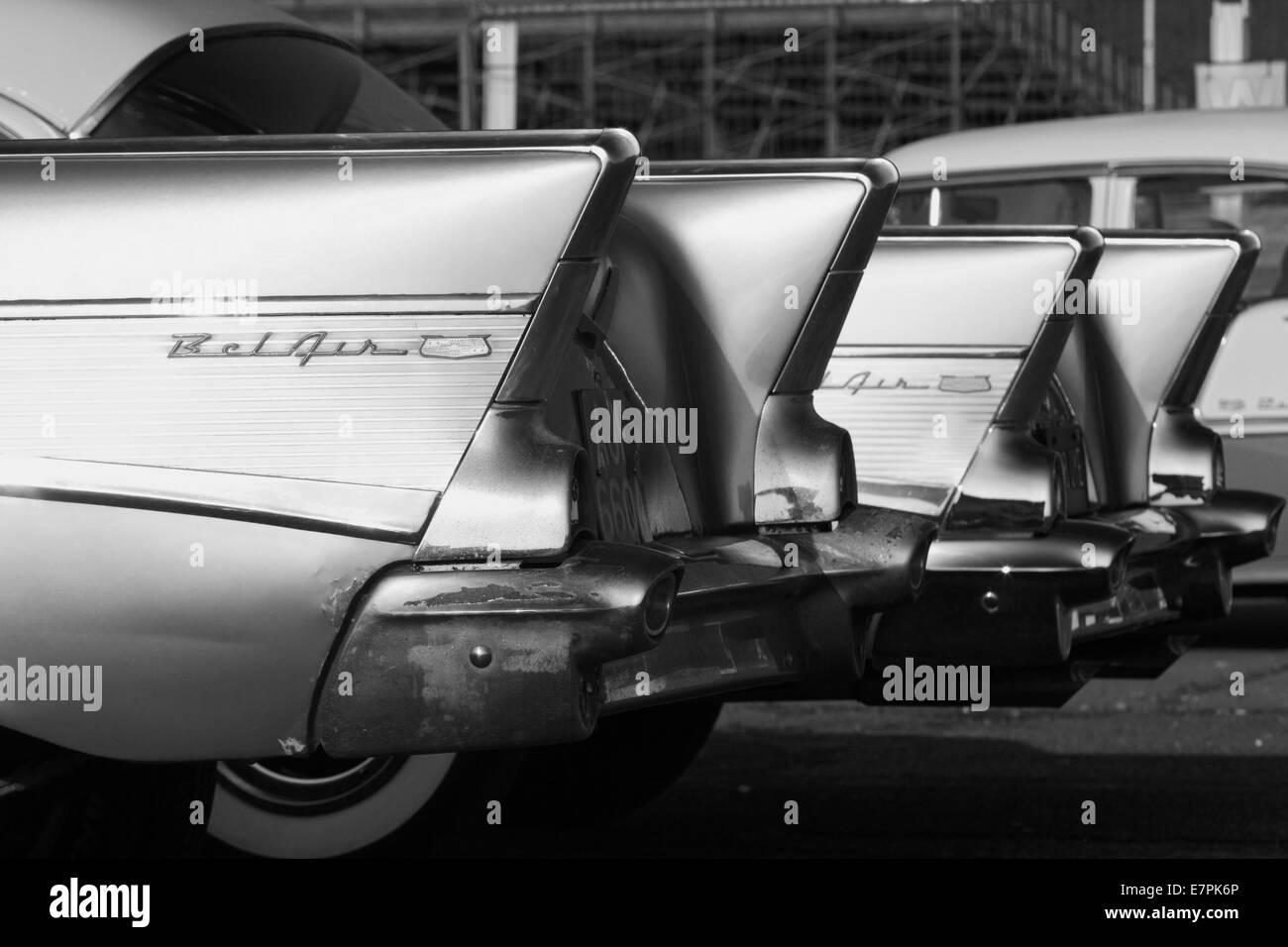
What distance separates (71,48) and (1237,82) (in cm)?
896

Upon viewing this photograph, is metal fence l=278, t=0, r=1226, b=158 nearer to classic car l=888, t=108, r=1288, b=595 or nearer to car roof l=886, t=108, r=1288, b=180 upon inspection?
car roof l=886, t=108, r=1288, b=180

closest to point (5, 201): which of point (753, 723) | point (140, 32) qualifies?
point (140, 32)

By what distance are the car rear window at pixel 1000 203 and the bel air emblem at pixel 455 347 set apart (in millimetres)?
5405

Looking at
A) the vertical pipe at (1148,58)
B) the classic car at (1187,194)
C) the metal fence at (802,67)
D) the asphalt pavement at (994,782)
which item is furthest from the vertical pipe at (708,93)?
the asphalt pavement at (994,782)

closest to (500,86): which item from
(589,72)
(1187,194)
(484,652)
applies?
(1187,194)

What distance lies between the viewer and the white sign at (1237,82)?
1148 centimetres

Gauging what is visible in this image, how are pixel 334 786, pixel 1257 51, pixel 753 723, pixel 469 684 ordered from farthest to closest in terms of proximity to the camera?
1. pixel 1257 51
2. pixel 753 723
3. pixel 334 786
4. pixel 469 684

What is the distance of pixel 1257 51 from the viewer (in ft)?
47.7

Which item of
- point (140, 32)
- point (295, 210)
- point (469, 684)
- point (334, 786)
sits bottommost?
point (334, 786)

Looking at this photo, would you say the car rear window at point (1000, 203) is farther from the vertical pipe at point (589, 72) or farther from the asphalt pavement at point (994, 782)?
the vertical pipe at point (589, 72)

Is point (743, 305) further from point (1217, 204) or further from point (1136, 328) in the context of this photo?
point (1217, 204)

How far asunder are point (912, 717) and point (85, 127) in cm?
516

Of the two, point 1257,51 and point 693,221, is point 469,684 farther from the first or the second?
point 1257,51

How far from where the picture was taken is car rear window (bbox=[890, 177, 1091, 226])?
27.0ft
